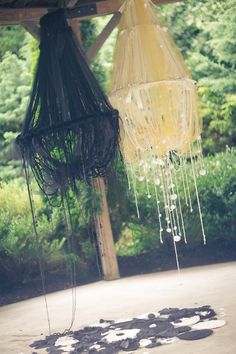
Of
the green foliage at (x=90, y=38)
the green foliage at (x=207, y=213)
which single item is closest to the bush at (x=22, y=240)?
the green foliage at (x=207, y=213)

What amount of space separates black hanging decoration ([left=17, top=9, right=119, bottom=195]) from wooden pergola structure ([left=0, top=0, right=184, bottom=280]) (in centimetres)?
42

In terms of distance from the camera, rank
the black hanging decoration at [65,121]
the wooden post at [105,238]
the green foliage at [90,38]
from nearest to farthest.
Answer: the black hanging decoration at [65,121] → the wooden post at [105,238] → the green foliage at [90,38]

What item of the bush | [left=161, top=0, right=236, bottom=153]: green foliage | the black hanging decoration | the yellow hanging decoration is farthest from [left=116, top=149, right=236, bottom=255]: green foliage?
the black hanging decoration

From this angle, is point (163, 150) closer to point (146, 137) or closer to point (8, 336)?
point (146, 137)

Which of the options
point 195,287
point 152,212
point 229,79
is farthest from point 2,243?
point 229,79

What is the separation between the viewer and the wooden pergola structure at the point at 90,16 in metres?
3.87

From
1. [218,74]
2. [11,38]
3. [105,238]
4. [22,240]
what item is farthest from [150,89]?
[11,38]

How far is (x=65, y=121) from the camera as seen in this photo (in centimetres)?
280

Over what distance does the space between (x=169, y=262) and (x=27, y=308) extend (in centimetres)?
217

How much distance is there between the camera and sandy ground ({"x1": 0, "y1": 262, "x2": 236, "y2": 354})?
3.35 m

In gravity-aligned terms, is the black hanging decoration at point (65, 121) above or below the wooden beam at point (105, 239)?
above

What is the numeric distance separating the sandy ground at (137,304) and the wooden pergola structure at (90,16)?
14.5 inches

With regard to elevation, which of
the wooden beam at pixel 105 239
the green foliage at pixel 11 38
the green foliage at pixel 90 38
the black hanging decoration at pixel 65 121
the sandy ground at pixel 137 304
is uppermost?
the green foliage at pixel 11 38

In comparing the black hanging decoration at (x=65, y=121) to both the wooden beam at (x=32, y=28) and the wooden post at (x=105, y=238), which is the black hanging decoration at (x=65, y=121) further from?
the wooden post at (x=105, y=238)
